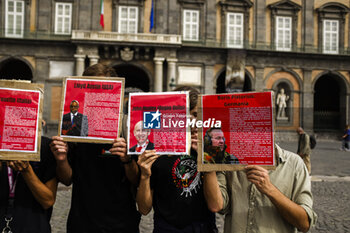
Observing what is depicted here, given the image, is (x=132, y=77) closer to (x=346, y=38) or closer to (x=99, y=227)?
(x=346, y=38)

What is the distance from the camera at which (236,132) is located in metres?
2.03

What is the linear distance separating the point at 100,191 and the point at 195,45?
73.2ft

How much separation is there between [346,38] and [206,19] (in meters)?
11.9

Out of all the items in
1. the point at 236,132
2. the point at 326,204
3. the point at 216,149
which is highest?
the point at 236,132

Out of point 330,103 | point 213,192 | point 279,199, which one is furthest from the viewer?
point 330,103

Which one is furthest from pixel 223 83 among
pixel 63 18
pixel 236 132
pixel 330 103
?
pixel 236 132

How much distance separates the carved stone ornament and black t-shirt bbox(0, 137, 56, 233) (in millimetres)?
21177

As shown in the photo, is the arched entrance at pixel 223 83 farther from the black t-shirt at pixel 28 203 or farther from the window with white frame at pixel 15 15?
the black t-shirt at pixel 28 203

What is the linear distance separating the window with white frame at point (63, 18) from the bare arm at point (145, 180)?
23.2 metres

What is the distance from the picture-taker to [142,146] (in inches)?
85.3

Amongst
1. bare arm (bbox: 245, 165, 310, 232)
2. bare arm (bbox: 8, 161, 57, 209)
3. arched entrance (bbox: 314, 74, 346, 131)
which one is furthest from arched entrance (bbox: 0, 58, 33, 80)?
bare arm (bbox: 245, 165, 310, 232)

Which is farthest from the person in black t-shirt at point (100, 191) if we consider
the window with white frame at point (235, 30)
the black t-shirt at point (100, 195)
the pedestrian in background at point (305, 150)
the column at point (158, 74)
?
the window with white frame at point (235, 30)

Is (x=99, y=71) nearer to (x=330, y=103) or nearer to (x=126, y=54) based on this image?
(x=126, y=54)

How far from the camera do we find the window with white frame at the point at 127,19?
23828mm
